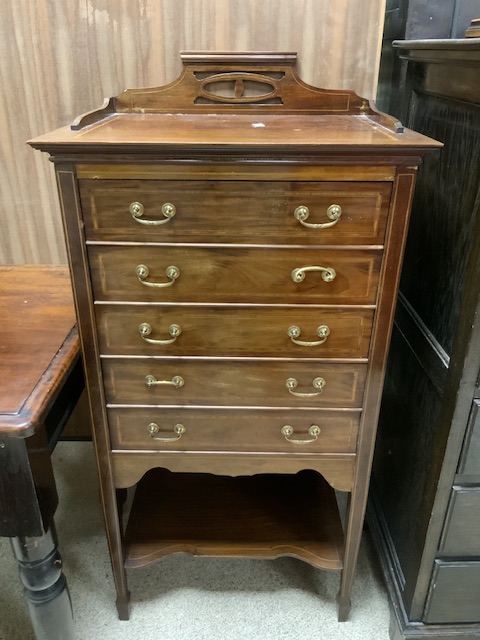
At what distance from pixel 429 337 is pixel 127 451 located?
2.06 feet

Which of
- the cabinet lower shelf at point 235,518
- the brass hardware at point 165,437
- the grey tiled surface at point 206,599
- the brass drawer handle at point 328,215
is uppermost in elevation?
the brass drawer handle at point 328,215

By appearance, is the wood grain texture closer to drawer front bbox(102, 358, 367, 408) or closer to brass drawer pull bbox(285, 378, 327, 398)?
drawer front bbox(102, 358, 367, 408)

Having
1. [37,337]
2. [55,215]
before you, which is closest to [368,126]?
[37,337]

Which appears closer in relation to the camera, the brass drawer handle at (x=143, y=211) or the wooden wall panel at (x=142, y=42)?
the brass drawer handle at (x=143, y=211)

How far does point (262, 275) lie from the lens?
0.92 metres

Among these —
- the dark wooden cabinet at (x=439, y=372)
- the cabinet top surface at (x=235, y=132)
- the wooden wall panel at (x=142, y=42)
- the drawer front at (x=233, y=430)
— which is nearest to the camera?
the cabinet top surface at (x=235, y=132)

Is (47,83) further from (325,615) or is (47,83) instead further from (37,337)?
(325,615)

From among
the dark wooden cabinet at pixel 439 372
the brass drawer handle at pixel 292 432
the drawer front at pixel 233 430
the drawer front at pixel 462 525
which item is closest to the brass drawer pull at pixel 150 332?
the drawer front at pixel 233 430

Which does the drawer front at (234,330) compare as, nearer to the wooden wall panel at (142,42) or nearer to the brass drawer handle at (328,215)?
the brass drawer handle at (328,215)

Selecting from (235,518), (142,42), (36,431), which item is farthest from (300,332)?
(142,42)

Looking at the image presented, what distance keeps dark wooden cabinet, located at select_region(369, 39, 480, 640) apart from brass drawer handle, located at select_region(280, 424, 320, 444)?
0.22m

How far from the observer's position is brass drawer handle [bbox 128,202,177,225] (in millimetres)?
867

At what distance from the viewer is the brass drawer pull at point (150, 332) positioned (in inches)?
37.7

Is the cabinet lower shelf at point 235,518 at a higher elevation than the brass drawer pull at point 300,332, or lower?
lower
